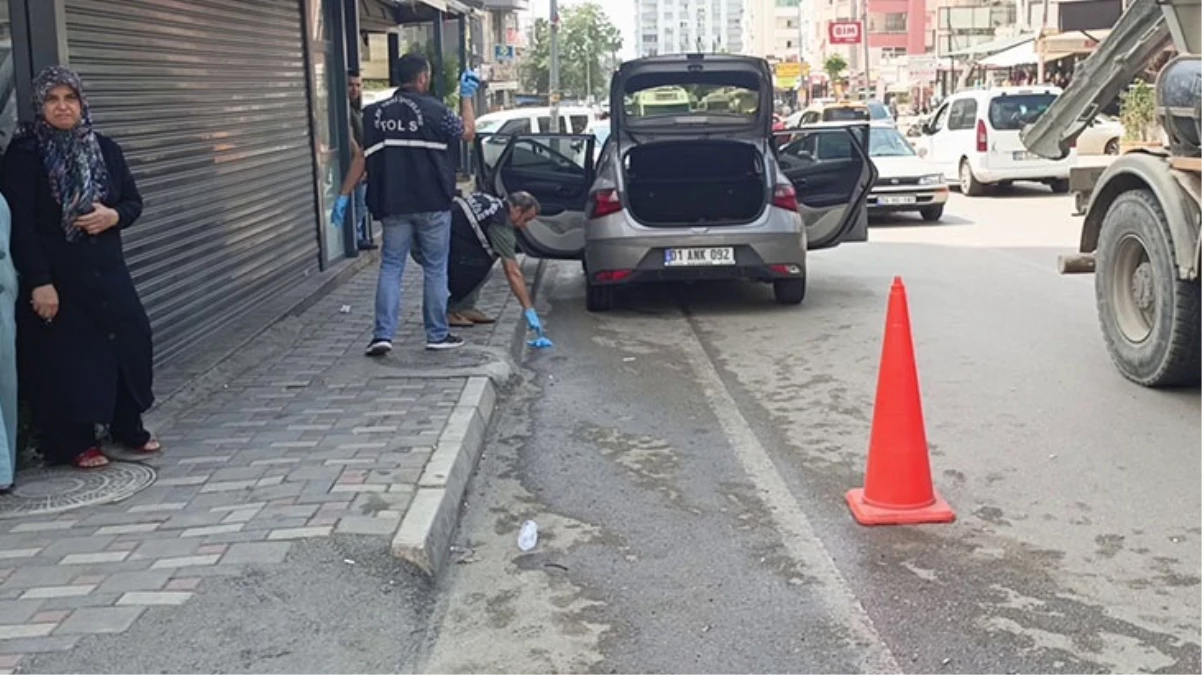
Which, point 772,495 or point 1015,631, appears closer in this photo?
point 1015,631

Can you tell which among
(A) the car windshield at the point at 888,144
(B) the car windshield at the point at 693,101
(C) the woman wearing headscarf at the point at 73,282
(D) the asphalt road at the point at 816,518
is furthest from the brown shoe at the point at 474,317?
(A) the car windshield at the point at 888,144

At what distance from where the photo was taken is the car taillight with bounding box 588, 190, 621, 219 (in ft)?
33.3

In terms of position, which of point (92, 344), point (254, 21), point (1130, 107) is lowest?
point (92, 344)

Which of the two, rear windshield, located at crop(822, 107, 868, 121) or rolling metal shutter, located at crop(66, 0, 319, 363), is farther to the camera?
rear windshield, located at crop(822, 107, 868, 121)

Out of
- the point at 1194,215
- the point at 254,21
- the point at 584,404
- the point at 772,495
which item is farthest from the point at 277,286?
the point at 1194,215

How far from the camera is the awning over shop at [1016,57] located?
3619 centimetres

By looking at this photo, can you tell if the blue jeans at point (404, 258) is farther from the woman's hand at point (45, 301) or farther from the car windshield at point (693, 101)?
the car windshield at point (693, 101)

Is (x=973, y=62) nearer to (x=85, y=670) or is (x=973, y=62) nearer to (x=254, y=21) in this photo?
(x=254, y=21)

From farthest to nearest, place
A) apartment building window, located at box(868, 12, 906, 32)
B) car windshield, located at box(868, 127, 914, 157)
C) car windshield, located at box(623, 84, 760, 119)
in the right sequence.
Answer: apartment building window, located at box(868, 12, 906, 32) < car windshield, located at box(868, 127, 914, 157) < car windshield, located at box(623, 84, 760, 119)

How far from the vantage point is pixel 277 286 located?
10.1m

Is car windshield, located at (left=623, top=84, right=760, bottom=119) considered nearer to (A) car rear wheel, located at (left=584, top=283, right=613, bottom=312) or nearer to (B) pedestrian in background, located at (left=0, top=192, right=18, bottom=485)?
(A) car rear wheel, located at (left=584, top=283, right=613, bottom=312)

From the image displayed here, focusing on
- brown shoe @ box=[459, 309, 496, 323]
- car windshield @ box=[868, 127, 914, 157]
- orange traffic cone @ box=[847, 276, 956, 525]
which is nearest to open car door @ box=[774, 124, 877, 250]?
brown shoe @ box=[459, 309, 496, 323]

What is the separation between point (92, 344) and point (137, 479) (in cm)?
63

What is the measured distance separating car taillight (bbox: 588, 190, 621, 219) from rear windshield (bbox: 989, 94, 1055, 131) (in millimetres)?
11712
